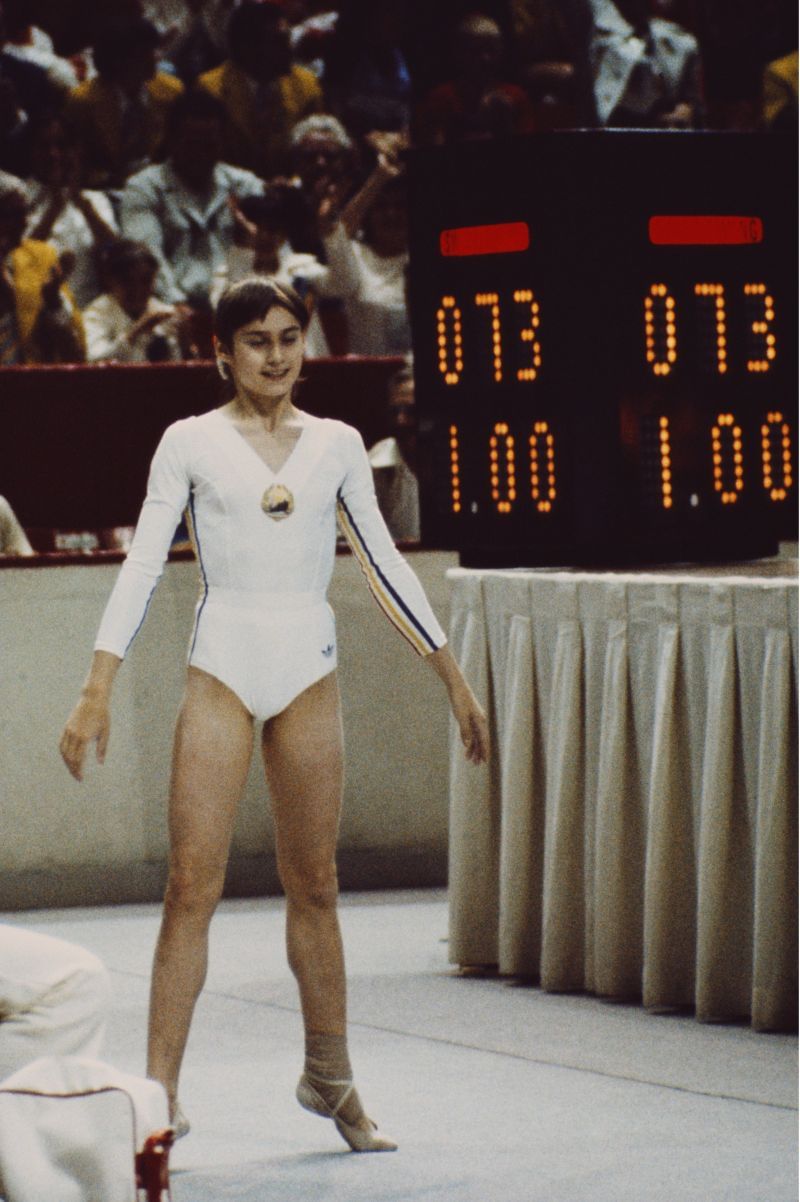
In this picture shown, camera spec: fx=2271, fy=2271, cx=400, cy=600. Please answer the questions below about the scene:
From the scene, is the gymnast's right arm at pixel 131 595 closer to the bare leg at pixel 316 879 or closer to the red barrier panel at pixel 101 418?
the bare leg at pixel 316 879

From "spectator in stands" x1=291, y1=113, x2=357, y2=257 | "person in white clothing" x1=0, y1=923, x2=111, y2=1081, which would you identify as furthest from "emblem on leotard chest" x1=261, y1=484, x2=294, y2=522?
"spectator in stands" x1=291, y1=113, x2=357, y2=257

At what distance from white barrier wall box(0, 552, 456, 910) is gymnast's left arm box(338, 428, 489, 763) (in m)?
3.41

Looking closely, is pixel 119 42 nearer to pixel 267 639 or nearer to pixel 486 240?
pixel 486 240

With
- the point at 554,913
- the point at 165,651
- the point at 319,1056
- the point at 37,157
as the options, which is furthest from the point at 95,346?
the point at 319,1056

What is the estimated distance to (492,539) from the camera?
673cm

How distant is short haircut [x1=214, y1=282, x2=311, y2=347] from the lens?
14.8ft

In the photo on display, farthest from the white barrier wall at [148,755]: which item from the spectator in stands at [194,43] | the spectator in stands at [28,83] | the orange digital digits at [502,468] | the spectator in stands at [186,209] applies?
the spectator in stands at [194,43]

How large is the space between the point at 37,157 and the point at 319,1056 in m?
7.02

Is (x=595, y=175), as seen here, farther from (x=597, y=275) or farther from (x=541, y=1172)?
(x=541, y=1172)

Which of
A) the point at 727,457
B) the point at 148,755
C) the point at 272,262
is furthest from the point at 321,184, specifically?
the point at 727,457

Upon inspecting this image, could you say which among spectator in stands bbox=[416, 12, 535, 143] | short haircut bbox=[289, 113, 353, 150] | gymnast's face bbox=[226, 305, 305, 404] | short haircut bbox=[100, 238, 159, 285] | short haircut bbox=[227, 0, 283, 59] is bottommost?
gymnast's face bbox=[226, 305, 305, 404]

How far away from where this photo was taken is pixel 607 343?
6.48 meters

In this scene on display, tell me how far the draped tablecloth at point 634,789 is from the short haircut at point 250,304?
65.3 inches

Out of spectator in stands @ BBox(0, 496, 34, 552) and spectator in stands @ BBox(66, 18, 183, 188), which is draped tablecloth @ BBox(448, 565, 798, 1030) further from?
spectator in stands @ BBox(66, 18, 183, 188)
